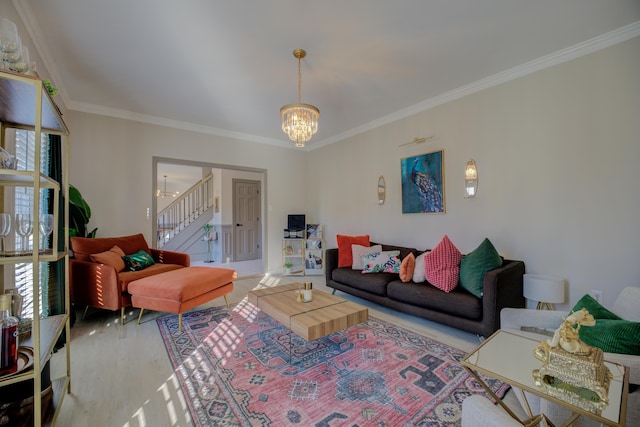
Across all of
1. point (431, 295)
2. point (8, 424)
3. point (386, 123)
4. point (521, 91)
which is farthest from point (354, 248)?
point (8, 424)

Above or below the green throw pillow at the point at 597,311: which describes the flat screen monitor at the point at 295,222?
above

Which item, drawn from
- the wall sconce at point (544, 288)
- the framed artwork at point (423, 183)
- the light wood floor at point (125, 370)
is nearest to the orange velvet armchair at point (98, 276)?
the light wood floor at point (125, 370)

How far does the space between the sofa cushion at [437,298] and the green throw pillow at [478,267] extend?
85 millimetres

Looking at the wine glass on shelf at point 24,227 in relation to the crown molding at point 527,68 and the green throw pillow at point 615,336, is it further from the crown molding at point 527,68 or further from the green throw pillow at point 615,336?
the crown molding at point 527,68

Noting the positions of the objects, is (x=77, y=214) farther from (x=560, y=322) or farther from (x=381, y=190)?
(x=560, y=322)

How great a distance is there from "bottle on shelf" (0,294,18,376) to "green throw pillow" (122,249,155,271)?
2.33m

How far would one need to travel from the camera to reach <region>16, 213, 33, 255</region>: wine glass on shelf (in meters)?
1.38

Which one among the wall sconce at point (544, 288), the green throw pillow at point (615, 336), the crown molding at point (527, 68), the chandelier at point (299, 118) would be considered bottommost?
the wall sconce at point (544, 288)

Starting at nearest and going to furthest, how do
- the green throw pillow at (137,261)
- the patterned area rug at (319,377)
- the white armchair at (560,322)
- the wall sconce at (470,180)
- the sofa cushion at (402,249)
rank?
the white armchair at (560,322) < the patterned area rug at (319,377) < the wall sconce at (470,180) < the green throw pillow at (137,261) < the sofa cushion at (402,249)

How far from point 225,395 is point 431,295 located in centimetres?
208

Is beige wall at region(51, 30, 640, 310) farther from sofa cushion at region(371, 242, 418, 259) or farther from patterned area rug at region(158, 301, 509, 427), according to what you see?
patterned area rug at region(158, 301, 509, 427)

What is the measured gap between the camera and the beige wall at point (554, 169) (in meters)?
2.36

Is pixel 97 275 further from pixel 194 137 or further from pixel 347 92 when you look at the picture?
pixel 347 92

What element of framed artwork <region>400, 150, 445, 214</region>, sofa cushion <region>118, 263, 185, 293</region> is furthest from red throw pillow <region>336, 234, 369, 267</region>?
sofa cushion <region>118, 263, 185, 293</region>
